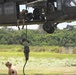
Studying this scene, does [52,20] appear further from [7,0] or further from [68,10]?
[7,0]

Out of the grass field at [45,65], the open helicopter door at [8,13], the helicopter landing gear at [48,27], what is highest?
the open helicopter door at [8,13]

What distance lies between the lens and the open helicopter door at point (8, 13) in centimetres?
A: 2230

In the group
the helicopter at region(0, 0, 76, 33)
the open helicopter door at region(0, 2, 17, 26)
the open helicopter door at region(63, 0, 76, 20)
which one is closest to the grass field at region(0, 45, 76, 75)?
the open helicopter door at region(0, 2, 17, 26)

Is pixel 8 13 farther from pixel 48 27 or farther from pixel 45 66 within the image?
pixel 45 66

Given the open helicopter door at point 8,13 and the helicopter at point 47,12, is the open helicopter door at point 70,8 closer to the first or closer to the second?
the helicopter at point 47,12

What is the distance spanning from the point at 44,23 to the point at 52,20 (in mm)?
538

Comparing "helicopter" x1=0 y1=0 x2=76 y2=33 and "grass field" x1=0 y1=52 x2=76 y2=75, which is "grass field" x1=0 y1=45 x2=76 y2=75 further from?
"helicopter" x1=0 y1=0 x2=76 y2=33

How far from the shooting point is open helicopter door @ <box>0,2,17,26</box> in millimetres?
22297

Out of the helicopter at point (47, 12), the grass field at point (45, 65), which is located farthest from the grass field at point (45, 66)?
the helicopter at point (47, 12)

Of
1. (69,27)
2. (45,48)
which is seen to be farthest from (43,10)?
(69,27)

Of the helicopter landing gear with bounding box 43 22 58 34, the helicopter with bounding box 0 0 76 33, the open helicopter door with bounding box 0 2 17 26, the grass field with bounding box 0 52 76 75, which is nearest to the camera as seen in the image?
the helicopter landing gear with bounding box 43 22 58 34

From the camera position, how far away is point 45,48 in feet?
287

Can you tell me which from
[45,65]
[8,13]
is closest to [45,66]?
[45,65]

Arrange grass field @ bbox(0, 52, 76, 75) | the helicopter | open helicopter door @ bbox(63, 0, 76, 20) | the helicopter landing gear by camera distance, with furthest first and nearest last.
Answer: grass field @ bbox(0, 52, 76, 75) < open helicopter door @ bbox(63, 0, 76, 20) < the helicopter < the helicopter landing gear
